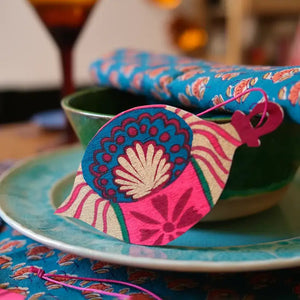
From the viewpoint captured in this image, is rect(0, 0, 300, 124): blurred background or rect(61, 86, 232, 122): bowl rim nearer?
rect(61, 86, 232, 122): bowl rim

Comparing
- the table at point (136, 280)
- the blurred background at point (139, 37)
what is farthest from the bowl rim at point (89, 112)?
the blurred background at point (139, 37)

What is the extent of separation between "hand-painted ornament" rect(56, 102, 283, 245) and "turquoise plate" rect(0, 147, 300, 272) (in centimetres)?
2

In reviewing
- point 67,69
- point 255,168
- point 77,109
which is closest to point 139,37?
point 67,69

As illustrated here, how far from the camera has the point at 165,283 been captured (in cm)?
31

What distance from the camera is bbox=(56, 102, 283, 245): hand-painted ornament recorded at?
30 cm

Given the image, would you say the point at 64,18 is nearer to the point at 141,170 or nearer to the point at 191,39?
the point at 141,170

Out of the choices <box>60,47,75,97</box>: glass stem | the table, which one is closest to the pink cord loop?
the table

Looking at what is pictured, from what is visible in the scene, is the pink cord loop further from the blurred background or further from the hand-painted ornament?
the blurred background

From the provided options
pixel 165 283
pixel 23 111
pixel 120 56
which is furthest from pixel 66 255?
pixel 23 111

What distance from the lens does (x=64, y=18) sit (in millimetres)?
682

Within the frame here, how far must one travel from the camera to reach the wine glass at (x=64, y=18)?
67 centimetres

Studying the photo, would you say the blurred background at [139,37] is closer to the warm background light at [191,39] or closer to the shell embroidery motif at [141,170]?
the warm background light at [191,39]

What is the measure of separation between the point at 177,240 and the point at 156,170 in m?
0.06

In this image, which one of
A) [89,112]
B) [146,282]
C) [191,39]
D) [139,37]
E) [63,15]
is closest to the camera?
[146,282]
